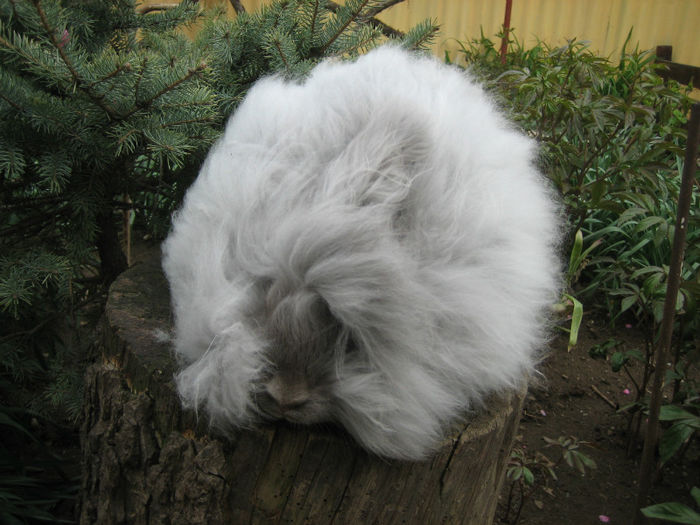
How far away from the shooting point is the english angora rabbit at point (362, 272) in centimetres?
131

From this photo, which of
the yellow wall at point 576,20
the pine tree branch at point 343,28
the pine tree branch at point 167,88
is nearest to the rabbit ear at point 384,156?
the pine tree branch at point 167,88

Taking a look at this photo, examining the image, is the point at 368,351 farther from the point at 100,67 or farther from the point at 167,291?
the point at 100,67

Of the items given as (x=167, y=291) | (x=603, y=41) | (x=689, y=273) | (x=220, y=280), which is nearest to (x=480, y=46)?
(x=603, y=41)

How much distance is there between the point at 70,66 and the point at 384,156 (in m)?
0.96

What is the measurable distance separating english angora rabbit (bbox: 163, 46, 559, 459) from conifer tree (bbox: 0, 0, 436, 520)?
42cm

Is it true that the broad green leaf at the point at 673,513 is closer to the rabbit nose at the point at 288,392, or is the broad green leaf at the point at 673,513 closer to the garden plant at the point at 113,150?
the garden plant at the point at 113,150

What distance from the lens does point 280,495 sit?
1.48m

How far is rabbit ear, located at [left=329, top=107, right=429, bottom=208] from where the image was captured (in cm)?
140

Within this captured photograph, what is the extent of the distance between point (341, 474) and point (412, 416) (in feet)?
0.80

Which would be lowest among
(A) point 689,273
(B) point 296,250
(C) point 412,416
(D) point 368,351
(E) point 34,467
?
(E) point 34,467

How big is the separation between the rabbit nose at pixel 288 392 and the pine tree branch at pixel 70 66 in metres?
1.06

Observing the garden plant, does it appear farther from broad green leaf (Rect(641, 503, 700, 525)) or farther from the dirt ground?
broad green leaf (Rect(641, 503, 700, 525))

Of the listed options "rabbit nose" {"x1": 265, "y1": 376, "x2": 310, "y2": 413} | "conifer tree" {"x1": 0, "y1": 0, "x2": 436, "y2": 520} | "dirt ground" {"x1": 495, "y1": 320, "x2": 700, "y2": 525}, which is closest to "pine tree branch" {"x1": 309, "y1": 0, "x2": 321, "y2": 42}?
"conifer tree" {"x1": 0, "y1": 0, "x2": 436, "y2": 520}

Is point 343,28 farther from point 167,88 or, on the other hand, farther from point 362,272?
point 362,272
